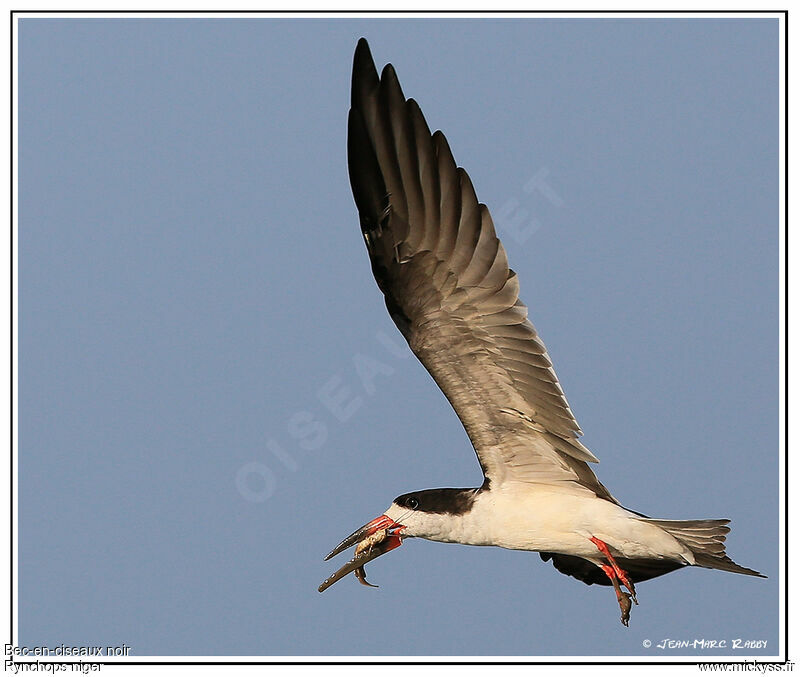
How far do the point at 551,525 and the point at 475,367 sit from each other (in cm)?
133

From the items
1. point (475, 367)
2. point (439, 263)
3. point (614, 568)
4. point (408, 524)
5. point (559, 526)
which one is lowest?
point (614, 568)

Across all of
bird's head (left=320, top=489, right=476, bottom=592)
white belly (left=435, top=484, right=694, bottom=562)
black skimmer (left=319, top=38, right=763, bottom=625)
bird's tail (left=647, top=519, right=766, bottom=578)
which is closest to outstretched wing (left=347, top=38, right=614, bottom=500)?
black skimmer (left=319, top=38, right=763, bottom=625)

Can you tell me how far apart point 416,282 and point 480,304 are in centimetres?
47

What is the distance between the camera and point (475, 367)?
7.35m

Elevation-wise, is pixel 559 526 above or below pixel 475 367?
below

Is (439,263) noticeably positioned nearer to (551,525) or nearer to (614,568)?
(551,525)

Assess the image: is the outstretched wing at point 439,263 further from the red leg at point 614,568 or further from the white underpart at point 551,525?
the red leg at point 614,568

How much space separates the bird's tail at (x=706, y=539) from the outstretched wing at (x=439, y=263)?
1.07 meters

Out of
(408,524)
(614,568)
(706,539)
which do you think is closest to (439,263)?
(408,524)

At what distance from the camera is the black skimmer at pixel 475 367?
7.19 metres

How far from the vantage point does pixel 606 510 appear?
25.1ft

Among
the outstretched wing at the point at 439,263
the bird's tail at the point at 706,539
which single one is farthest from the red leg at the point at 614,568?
the outstretched wing at the point at 439,263
